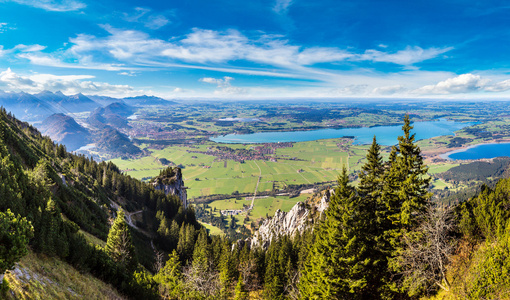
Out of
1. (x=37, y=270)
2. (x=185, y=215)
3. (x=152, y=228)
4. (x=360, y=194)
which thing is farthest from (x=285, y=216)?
(x=37, y=270)

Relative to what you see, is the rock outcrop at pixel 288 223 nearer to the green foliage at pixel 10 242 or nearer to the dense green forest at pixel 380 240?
the dense green forest at pixel 380 240

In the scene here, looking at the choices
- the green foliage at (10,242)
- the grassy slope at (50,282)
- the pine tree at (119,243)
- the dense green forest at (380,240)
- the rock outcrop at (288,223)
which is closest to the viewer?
the green foliage at (10,242)

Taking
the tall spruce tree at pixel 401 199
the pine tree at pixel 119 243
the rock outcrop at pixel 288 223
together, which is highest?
the tall spruce tree at pixel 401 199

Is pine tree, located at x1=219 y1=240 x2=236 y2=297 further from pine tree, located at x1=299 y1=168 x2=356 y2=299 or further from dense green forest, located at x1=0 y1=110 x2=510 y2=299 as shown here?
pine tree, located at x1=299 y1=168 x2=356 y2=299

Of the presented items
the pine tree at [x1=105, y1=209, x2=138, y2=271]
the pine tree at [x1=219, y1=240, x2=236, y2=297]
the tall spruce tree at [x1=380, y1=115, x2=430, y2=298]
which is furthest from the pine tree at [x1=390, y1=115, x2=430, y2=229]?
the pine tree at [x1=219, y1=240, x2=236, y2=297]

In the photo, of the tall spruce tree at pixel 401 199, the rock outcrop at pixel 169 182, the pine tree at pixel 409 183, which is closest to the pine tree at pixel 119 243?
the tall spruce tree at pixel 401 199

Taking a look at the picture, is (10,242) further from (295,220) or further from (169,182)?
(169,182)

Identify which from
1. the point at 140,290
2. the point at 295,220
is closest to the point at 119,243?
the point at 140,290

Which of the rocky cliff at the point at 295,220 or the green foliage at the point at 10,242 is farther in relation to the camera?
the rocky cliff at the point at 295,220

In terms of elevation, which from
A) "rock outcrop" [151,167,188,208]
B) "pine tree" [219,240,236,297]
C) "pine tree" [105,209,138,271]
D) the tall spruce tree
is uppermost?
the tall spruce tree
